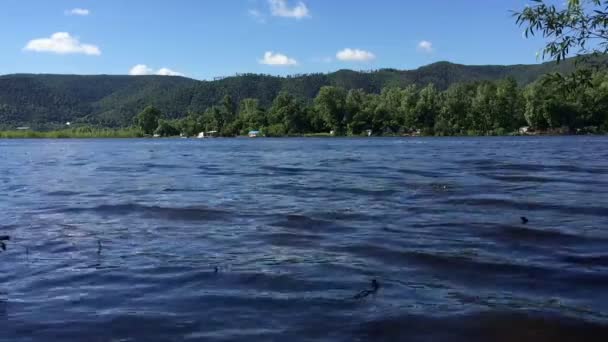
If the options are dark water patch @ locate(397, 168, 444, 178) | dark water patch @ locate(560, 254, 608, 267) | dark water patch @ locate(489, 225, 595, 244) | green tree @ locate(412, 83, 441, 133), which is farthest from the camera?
green tree @ locate(412, 83, 441, 133)

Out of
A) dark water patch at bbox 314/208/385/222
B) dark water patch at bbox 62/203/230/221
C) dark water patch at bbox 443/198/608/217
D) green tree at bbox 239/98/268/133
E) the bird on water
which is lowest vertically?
dark water patch at bbox 62/203/230/221

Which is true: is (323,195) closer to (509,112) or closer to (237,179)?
(237,179)

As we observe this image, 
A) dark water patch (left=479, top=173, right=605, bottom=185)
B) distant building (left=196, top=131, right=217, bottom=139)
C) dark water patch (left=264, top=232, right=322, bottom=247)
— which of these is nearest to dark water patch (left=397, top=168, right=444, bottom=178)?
dark water patch (left=479, top=173, right=605, bottom=185)

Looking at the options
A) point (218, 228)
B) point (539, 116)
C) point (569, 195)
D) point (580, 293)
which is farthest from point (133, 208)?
point (539, 116)

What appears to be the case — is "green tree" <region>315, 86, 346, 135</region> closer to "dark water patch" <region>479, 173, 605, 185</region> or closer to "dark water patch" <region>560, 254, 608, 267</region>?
"dark water patch" <region>479, 173, 605, 185</region>

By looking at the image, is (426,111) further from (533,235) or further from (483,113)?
(533,235)

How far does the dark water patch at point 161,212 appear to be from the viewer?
1470cm

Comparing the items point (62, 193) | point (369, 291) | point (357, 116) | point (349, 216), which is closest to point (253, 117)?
point (357, 116)

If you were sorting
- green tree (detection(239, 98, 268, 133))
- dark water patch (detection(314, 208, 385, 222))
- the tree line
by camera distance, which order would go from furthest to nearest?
green tree (detection(239, 98, 268, 133)), the tree line, dark water patch (detection(314, 208, 385, 222))

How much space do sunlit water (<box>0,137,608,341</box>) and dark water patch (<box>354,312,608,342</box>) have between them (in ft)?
0.08

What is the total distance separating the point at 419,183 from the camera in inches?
899

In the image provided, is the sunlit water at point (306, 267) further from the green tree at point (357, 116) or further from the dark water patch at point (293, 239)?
the green tree at point (357, 116)

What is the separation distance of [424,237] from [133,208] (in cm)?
854

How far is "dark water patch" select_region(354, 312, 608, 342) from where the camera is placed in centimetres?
640
